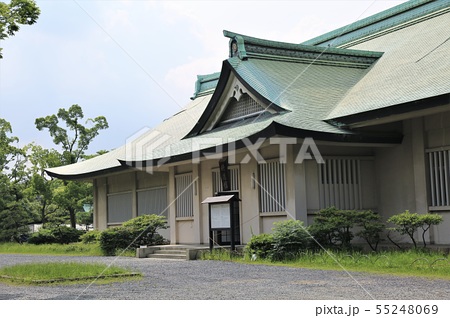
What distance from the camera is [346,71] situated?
931 inches

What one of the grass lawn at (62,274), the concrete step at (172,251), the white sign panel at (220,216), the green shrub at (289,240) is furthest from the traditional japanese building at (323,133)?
the grass lawn at (62,274)

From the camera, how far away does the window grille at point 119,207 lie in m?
30.8

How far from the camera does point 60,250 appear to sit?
92.0ft

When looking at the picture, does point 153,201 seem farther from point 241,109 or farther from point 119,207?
point 241,109

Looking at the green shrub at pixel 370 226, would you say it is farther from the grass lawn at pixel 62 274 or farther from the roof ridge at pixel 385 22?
the roof ridge at pixel 385 22

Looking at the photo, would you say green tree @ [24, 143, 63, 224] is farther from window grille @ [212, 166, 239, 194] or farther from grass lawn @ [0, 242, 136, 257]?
window grille @ [212, 166, 239, 194]

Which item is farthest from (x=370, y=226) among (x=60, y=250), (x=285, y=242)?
(x=60, y=250)

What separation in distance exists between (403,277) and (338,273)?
1.57 meters

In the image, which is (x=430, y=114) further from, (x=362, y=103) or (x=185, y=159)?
(x=185, y=159)

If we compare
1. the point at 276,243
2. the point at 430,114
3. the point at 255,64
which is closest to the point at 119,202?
the point at 255,64

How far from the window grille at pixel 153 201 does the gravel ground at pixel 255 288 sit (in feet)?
43.3

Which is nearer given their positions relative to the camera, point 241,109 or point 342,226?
point 342,226

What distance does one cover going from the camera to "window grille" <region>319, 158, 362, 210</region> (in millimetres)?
19750

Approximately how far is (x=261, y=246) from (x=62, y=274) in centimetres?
655
